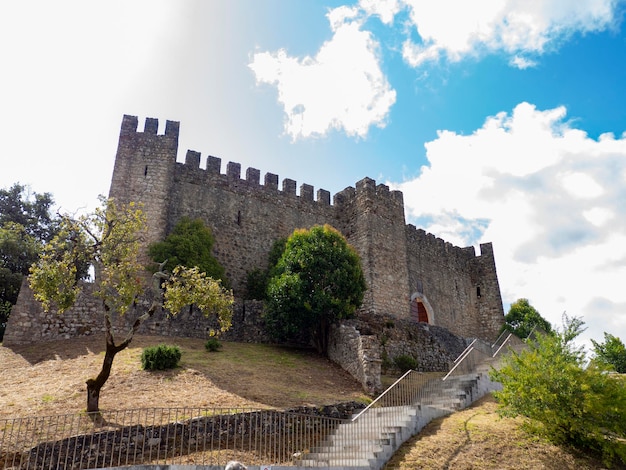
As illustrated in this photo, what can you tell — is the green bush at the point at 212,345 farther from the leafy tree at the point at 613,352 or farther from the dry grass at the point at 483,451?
the leafy tree at the point at 613,352

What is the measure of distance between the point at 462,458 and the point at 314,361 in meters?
7.76

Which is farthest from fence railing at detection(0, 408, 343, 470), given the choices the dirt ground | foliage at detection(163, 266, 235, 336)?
foliage at detection(163, 266, 235, 336)

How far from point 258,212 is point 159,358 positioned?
13427 mm

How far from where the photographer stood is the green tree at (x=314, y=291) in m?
18.2

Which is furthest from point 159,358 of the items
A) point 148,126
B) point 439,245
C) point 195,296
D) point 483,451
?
point 439,245

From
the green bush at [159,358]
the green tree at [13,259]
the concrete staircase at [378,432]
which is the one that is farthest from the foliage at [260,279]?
the concrete staircase at [378,432]

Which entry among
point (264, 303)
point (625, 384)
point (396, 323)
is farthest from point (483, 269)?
point (625, 384)

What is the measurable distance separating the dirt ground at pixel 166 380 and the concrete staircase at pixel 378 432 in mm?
1647

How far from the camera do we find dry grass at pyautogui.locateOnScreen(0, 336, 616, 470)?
34.9ft

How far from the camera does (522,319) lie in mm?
34469

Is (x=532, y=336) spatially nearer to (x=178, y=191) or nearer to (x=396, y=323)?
(x=396, y=323)

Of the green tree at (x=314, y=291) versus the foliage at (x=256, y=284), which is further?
the foliage at (x=256, y=284)

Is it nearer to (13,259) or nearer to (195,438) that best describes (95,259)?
(195,438)

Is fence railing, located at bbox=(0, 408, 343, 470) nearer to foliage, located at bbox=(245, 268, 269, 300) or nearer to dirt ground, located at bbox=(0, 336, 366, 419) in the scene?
dirt ground, located at bbox=(0, 336, 366, 419)
